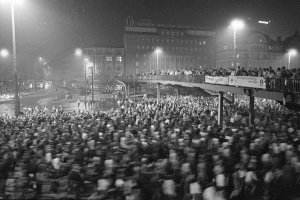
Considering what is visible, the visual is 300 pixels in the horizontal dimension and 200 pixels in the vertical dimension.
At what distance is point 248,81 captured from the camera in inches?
654

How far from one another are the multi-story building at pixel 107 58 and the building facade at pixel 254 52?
31.7m

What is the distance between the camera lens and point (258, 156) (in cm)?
1120

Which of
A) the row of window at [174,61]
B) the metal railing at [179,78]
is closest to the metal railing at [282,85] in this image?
the metal railing at [179,78]

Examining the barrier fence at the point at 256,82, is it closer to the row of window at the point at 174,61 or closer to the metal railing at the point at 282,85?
the metal railing at the point at 282,85

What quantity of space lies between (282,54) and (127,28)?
47.7 m

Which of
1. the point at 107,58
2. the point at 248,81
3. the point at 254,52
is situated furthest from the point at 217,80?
the point at 107,58

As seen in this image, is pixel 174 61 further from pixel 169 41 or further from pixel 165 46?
pixel 169 41

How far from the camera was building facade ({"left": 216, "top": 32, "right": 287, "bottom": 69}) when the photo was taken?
86312mm

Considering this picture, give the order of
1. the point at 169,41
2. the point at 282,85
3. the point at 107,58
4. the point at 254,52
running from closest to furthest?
the point at 282,85 → the point at 254,52 → the point at 107,58 → the point at 169,41

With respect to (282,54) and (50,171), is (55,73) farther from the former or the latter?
(50,171)

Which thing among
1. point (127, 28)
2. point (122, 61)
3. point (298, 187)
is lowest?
point (298, 187)

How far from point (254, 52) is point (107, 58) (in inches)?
1738

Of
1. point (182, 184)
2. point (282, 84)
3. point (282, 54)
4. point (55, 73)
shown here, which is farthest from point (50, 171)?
point (55, 73)

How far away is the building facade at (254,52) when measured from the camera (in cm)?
8631
